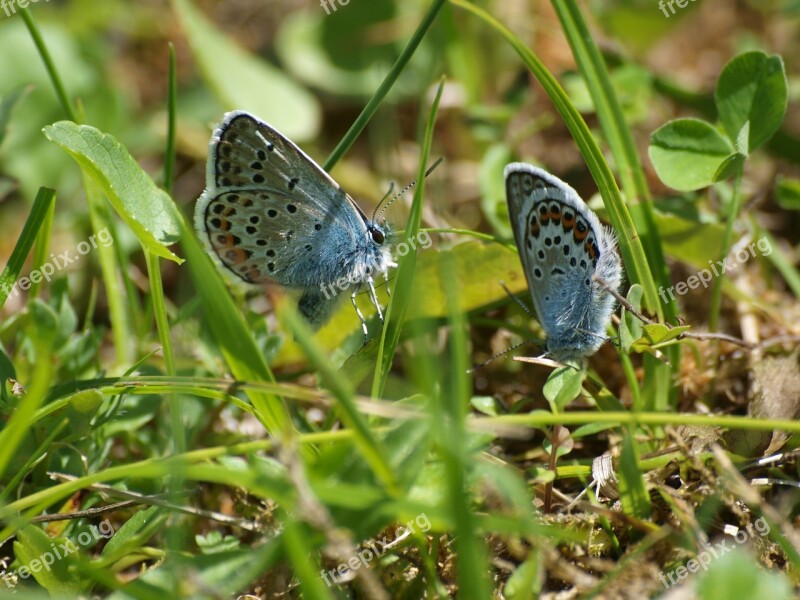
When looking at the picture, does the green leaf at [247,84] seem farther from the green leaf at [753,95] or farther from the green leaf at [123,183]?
the green leaf at [753,95]

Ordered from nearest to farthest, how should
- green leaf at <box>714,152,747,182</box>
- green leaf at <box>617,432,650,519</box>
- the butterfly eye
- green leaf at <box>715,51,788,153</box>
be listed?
green leaf at <box>617,432,650,519</box> < green leaf at <box>714,152,747,182</box> < green leaf at <box>715,51,788,153</box> < the butterfly eye

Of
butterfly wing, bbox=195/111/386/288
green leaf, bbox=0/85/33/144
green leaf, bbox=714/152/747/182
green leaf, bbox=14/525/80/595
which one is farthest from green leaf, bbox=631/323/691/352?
green leaf, bbox=0/85/33/144

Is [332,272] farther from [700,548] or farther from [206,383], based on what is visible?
[700,548]

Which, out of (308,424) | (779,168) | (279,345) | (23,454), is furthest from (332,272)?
(779,168)

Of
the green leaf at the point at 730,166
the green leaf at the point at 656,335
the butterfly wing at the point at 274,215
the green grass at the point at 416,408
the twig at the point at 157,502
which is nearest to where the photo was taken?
the green grass at the point at 416,408

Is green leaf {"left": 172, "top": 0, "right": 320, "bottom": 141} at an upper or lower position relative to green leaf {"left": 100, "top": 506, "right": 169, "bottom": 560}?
upper

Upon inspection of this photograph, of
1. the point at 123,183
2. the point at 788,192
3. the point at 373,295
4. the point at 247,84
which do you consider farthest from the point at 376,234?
the point at 247,84

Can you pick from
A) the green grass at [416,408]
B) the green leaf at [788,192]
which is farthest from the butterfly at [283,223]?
the green leaf at [788,192]

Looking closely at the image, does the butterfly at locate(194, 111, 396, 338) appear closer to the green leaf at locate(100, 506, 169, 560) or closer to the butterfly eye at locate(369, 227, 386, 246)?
the butterfly eye at locate(369, 227, 386, 246)
